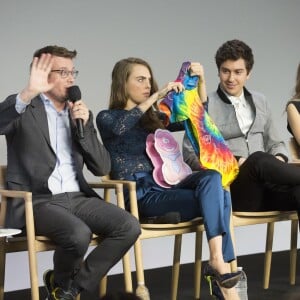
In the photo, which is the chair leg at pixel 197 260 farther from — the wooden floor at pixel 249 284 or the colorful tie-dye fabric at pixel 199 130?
the colorful tie-dye fabric at pixel 199 130

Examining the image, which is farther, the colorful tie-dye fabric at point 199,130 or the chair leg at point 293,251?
the chair leg at point 293,251

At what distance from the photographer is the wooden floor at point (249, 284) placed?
3883 mm

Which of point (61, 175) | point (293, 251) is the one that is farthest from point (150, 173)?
point (293, 251)

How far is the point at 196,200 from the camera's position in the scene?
3357mm

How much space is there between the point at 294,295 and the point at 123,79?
4.64 ft

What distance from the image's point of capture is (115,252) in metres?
3.07

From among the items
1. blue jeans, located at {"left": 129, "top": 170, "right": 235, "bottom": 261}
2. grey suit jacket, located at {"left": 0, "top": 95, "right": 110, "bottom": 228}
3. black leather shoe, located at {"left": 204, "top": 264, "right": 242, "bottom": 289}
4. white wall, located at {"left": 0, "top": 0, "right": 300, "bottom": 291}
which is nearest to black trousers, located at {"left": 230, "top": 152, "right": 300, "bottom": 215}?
blue jeans, located at {"left": 129, "top": 170, "right": 235, "bottom": 261}

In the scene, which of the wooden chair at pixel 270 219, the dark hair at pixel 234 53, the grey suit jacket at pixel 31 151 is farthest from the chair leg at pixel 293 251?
the grey suit jacket at pixel 31 151

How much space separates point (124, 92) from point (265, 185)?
0.84 meters

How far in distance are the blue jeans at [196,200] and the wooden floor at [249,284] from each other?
24.6 inches

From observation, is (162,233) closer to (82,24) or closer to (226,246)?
(226,246)

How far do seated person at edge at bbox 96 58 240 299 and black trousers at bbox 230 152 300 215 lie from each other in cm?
25

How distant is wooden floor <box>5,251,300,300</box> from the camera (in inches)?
153

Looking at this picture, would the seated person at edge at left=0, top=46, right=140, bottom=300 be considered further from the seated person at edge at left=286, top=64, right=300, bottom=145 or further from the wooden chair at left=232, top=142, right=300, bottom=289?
the seated person at edge at left=286, top=64, right=300, bottom=145
